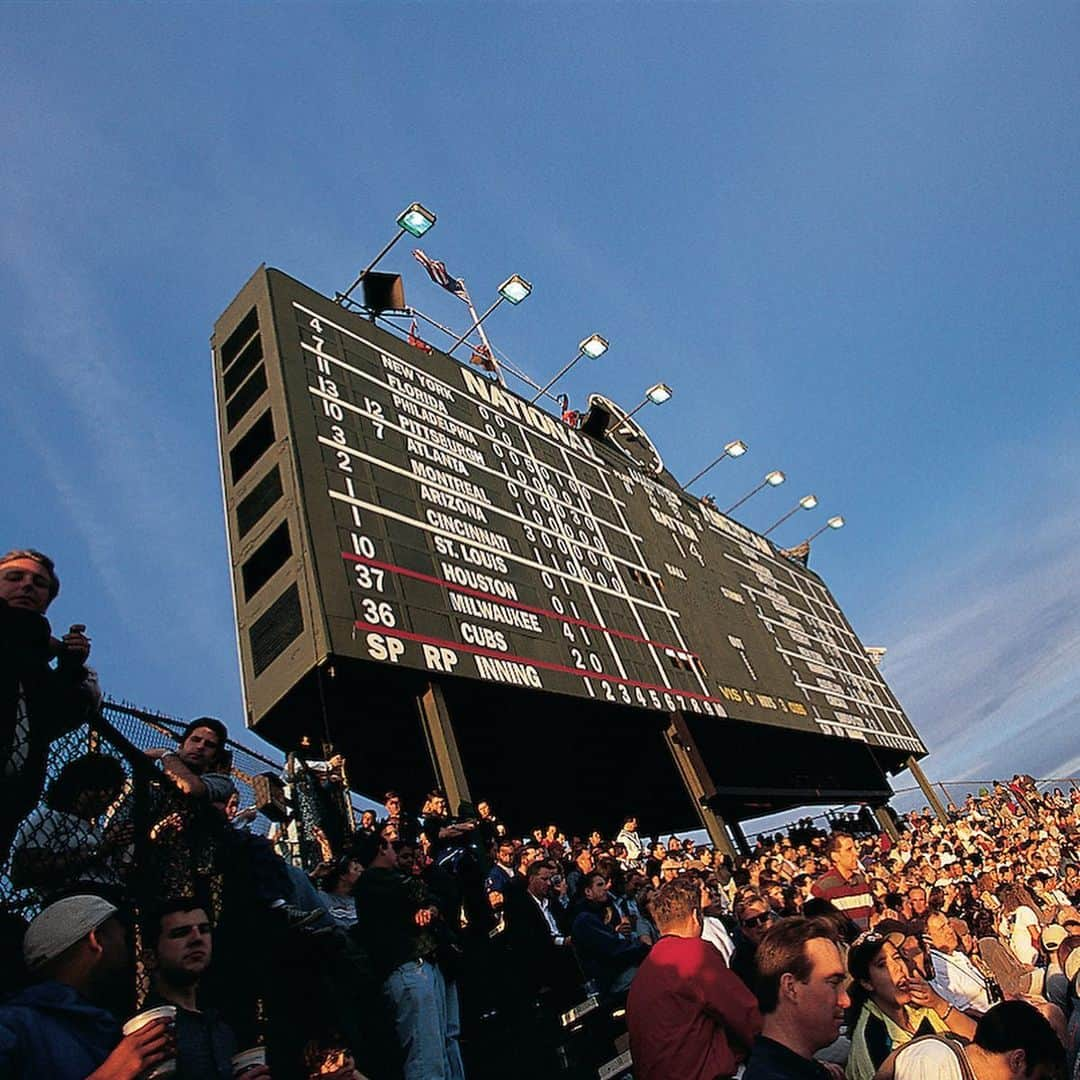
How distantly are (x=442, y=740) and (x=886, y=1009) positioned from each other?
22.2ft

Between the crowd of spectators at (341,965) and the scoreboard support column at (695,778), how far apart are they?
8.55 meters

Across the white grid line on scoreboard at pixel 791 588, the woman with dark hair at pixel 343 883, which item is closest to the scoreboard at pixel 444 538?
the white grid line on scoreboard at pixel 791 588

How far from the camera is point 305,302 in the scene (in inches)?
485

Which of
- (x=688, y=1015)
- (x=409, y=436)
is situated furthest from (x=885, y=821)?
(x=688, y=1015)

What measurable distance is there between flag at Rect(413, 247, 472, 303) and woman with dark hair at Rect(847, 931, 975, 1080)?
1664cm

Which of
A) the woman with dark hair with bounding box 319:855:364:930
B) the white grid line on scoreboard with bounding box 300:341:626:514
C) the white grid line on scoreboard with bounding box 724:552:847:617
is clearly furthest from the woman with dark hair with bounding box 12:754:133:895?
the white grid line on scoreboard with bounding box 724:552:847:617

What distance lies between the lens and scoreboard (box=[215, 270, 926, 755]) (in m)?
9.58

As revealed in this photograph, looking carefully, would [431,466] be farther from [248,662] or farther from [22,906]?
[22,906]

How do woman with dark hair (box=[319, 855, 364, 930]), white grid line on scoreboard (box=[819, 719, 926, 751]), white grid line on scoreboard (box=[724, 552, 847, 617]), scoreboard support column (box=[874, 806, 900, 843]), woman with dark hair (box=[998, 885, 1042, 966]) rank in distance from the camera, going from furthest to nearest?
scoreboard support column (box=[874, 806, 900, 843]) → white grid line on scoreboard (box=[724, 552, 847, 617]) → white grid line on scoreboard (box=[819, 719, 926, 751]) → woman with dark hair (box=[998, 885, 1042, 966]) → woman with dark hair (box=[319, 855, 364, 930])

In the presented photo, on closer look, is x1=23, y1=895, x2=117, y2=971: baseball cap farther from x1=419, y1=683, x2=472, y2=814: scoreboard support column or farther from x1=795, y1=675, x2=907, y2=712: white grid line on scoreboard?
x1=795, y1=675, x2=907, y2=712: white grid line on scoreboard

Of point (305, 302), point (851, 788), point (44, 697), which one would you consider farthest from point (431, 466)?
point (851, 788)

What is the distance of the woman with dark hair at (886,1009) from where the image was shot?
3375 mm

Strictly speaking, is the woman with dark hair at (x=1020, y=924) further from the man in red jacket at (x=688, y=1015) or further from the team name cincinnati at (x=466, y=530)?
the team name cincinnati at (x=466, y=530)

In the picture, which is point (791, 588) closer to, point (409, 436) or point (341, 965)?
point (409, 436)
